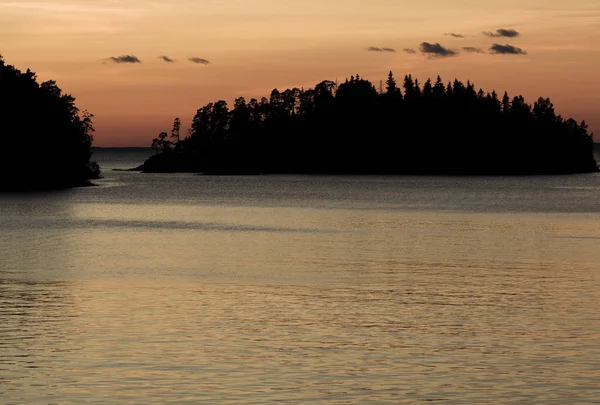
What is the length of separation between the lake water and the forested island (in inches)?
3845

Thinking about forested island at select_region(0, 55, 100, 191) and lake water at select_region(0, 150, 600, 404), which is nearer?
lake water at select_region(0, 150, 600, 404)

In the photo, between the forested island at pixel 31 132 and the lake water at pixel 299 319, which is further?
the forested island at pixel 31 132

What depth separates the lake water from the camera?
87.4 feet

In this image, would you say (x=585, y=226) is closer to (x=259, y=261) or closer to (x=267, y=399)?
(x=259, y=261)

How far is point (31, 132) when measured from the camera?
589 ft

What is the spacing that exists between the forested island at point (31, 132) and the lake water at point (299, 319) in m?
97.7

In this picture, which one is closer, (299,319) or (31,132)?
(299,319)

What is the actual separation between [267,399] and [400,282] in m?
25.5

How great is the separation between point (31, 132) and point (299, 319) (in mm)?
149938

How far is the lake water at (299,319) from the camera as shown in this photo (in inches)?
1048

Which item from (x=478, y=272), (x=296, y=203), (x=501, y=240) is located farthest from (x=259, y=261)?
(x=296, y=203)

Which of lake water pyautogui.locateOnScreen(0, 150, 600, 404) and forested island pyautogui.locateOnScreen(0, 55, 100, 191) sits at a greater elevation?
forested island pyautogui.locateOnScreen(0, 55, 100, 191)

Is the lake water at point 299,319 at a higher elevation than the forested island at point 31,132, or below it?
below

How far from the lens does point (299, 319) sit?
124ft
